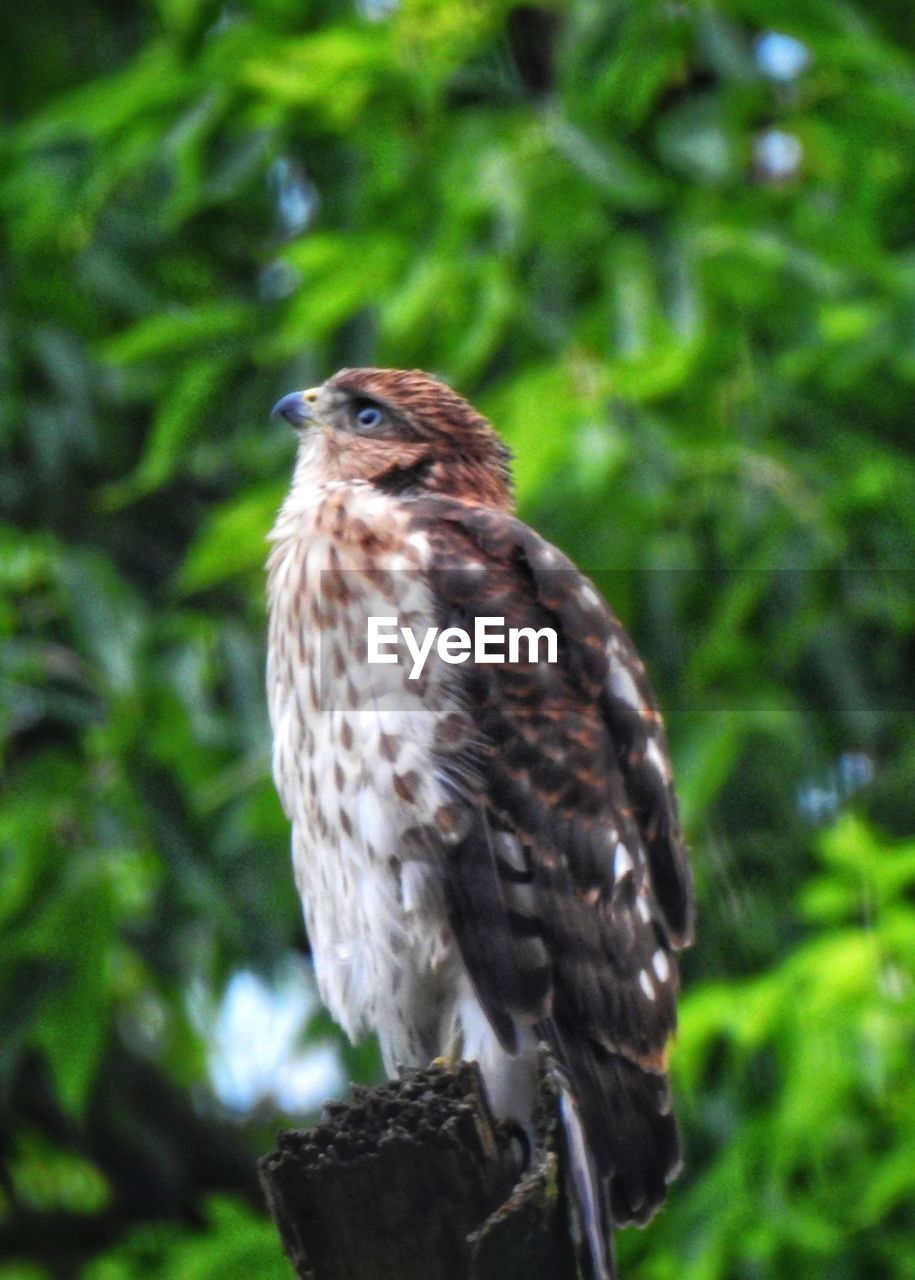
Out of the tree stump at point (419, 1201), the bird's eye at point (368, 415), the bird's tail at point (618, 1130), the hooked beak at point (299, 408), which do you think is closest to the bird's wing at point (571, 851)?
the bird's tail at point (618, 1130)

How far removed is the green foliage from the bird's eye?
511 mm

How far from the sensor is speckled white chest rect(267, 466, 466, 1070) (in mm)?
3908

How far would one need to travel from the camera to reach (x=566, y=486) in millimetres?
4977

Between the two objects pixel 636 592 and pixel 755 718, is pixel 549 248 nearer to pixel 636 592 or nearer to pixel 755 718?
pixel 636 592

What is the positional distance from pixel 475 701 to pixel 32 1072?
3.48m

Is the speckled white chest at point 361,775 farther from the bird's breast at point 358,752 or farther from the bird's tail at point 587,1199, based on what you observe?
the bird's tail at point 587,1199

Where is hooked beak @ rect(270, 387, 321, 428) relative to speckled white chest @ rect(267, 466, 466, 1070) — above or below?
above

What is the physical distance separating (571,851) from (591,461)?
1.07 meters

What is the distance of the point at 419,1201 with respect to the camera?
2939mm

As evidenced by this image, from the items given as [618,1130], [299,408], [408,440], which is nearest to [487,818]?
[618,1130]

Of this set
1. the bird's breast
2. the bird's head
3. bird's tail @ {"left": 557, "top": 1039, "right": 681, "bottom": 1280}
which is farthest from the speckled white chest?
bird's tail @ {"left": 557, "top": 1039, "right": 681, "bottom": 1280}

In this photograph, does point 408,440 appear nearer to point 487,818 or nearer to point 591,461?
point 591,461

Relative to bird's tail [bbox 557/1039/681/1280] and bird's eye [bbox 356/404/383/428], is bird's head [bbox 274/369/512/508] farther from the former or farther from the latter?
bird's tail [bbox 557/1039/681/1280]

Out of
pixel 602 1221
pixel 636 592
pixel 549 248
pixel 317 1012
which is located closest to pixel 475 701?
pixel 602 1221
